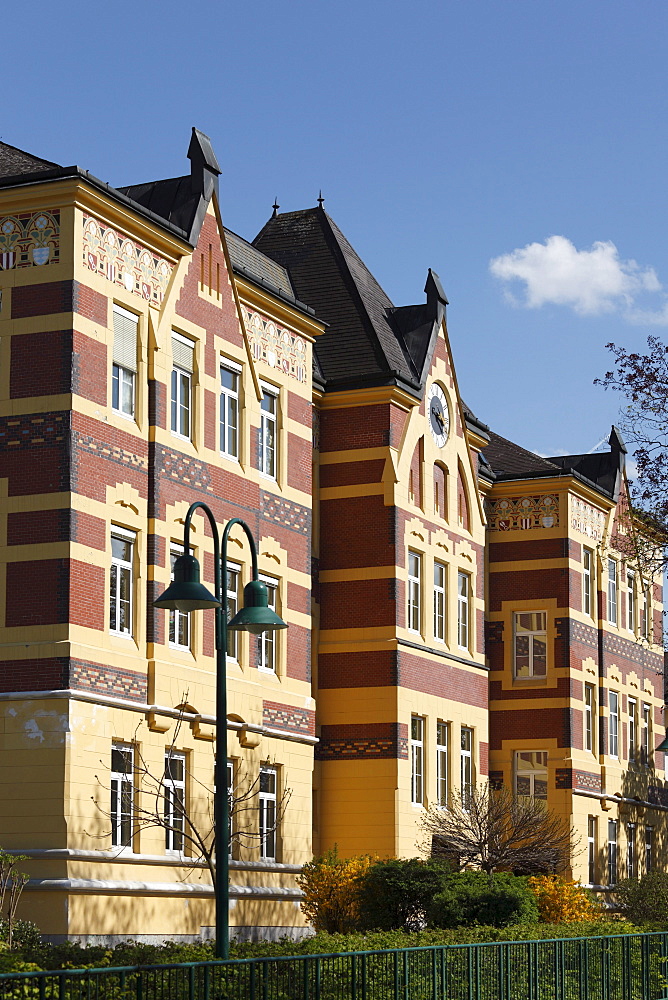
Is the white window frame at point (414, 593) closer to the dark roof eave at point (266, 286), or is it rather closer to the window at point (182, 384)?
the dark roof eave at point (266, 286)

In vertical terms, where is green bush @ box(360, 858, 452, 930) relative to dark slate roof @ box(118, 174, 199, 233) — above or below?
below

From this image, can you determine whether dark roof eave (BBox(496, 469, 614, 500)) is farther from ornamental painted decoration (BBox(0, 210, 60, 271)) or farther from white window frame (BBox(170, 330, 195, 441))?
ornamental painted decoration (BBox(0, 210, 60, 271))

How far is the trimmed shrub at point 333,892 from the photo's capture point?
31391 mm

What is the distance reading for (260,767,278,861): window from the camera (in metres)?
31.9

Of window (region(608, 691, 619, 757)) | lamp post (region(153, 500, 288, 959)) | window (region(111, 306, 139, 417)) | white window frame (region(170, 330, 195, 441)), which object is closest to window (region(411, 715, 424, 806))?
white window frame (region(170, 330, 195, 441))

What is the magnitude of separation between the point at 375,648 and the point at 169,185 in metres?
11.5

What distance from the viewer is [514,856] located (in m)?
35.1

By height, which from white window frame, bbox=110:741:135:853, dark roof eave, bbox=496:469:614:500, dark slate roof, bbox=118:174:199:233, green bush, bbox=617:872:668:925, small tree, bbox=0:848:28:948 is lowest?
green bush, bbox=617:872:668:925

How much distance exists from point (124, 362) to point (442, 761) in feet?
50.0

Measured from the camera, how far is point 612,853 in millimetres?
49062

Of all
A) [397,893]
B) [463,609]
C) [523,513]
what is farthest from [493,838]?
[523,513]

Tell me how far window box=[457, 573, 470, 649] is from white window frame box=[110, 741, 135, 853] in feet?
Result: 49.8

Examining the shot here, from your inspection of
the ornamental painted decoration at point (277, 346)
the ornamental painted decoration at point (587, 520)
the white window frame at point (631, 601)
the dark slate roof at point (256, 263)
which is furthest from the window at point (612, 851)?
the ornamental painted decoration at point (277, 346)

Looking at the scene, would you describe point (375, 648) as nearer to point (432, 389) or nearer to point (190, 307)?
point (432, 389)
